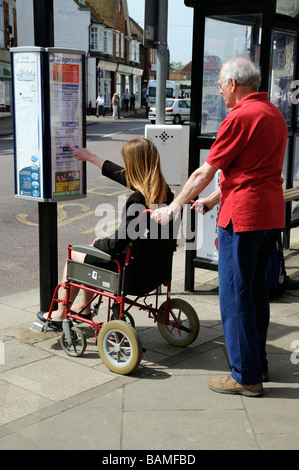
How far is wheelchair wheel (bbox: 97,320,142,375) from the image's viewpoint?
12.6 feet

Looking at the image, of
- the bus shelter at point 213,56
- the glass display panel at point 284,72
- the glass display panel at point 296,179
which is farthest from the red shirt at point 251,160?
the glass display panel at point 296,179

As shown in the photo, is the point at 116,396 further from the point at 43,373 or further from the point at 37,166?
the point at 37,166

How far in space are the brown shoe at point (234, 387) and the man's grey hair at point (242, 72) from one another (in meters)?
1.74

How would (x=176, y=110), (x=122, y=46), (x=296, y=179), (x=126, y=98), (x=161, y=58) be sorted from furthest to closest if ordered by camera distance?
1. (x=122, y=46)
2. (x=126, y=98)
3. (x=176, y=110)
4. (x=296, y=179)
5. (x=161, y=58)

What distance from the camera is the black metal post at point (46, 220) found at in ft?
14.5

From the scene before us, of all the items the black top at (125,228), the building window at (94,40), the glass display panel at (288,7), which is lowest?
the black top at (125,228)

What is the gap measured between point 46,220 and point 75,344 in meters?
1.03

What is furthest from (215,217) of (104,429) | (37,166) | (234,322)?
(104,429)

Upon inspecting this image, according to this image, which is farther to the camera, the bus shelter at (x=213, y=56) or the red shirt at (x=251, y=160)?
the bus shelter at (x=213, y=56)

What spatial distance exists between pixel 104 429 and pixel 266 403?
0.97 metres

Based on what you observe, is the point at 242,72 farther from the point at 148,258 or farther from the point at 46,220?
the point at 46,220

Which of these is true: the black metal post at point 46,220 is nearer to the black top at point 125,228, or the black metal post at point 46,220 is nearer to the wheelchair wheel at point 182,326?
the black top at point 125,228

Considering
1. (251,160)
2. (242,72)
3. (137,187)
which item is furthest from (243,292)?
(242,72)

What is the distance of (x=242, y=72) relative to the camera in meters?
3.52
